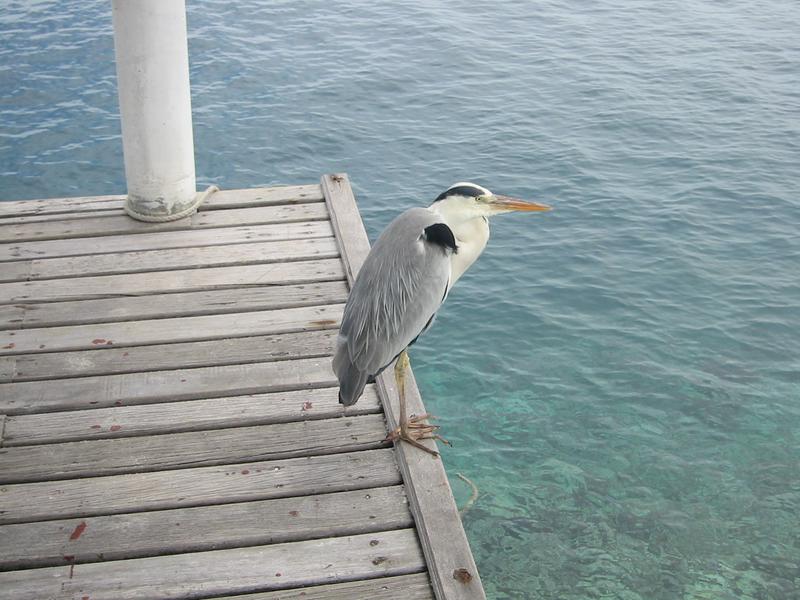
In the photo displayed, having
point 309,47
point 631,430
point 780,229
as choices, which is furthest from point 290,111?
point 631,430

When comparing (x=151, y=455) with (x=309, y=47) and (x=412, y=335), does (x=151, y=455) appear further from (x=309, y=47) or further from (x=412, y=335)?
(x=309, y=47)

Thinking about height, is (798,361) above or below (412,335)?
below

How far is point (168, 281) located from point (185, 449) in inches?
54.4

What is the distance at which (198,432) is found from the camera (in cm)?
344

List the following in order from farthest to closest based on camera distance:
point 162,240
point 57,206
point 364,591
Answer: point 57,206 → point 162,240 → point 364,591

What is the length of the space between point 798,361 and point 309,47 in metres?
8.50

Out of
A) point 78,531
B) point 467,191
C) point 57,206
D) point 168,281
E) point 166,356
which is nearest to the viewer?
point 78,531

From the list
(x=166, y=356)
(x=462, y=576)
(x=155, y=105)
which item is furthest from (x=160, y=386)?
(x=155, y=105)

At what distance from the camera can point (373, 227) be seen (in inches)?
327

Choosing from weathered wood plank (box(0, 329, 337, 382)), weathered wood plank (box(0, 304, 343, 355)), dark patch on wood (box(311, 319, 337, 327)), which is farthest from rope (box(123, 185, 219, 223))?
dark patch on wood (box(311, 319, 337, 327))

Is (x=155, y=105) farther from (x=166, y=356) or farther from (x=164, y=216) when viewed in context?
(x=166, y=356)

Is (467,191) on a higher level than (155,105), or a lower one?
higher

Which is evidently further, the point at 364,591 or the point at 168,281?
the point at 168,281

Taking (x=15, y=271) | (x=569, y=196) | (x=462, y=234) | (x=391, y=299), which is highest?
(x=462, y=234)
